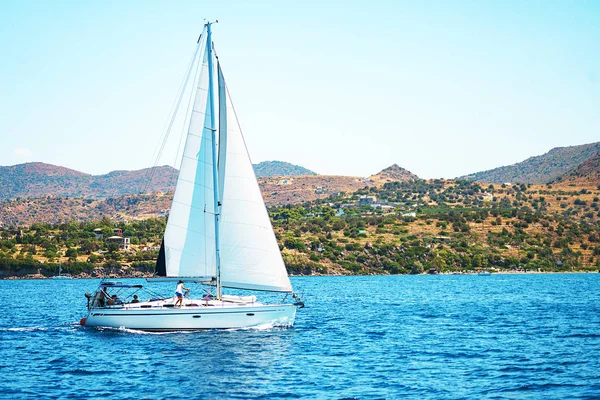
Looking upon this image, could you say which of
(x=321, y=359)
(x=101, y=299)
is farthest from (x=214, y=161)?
(x=321, y=359)

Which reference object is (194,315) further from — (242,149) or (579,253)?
(579,253)

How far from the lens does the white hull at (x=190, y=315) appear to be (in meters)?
40.7

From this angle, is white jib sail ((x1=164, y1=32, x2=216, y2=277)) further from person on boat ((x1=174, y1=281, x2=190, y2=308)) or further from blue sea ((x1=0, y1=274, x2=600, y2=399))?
blue sea ((x1=0, y1=274, x2=600, y2=399))

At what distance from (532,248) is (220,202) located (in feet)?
407

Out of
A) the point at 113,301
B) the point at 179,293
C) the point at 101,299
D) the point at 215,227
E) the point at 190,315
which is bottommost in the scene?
the point at 190,315

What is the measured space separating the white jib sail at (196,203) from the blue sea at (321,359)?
13.6 ft

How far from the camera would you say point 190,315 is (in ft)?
133

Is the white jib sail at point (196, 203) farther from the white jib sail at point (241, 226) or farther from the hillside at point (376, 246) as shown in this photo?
the hillside at point (376, 246)

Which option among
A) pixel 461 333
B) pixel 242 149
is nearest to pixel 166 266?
pixel 242 149

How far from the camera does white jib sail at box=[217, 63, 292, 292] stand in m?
41.8

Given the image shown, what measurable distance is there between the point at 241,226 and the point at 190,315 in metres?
5.73

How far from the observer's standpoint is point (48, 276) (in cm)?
13088

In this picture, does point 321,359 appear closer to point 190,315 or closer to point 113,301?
point 190,315

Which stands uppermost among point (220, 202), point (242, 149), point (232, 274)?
point (242, 149)
